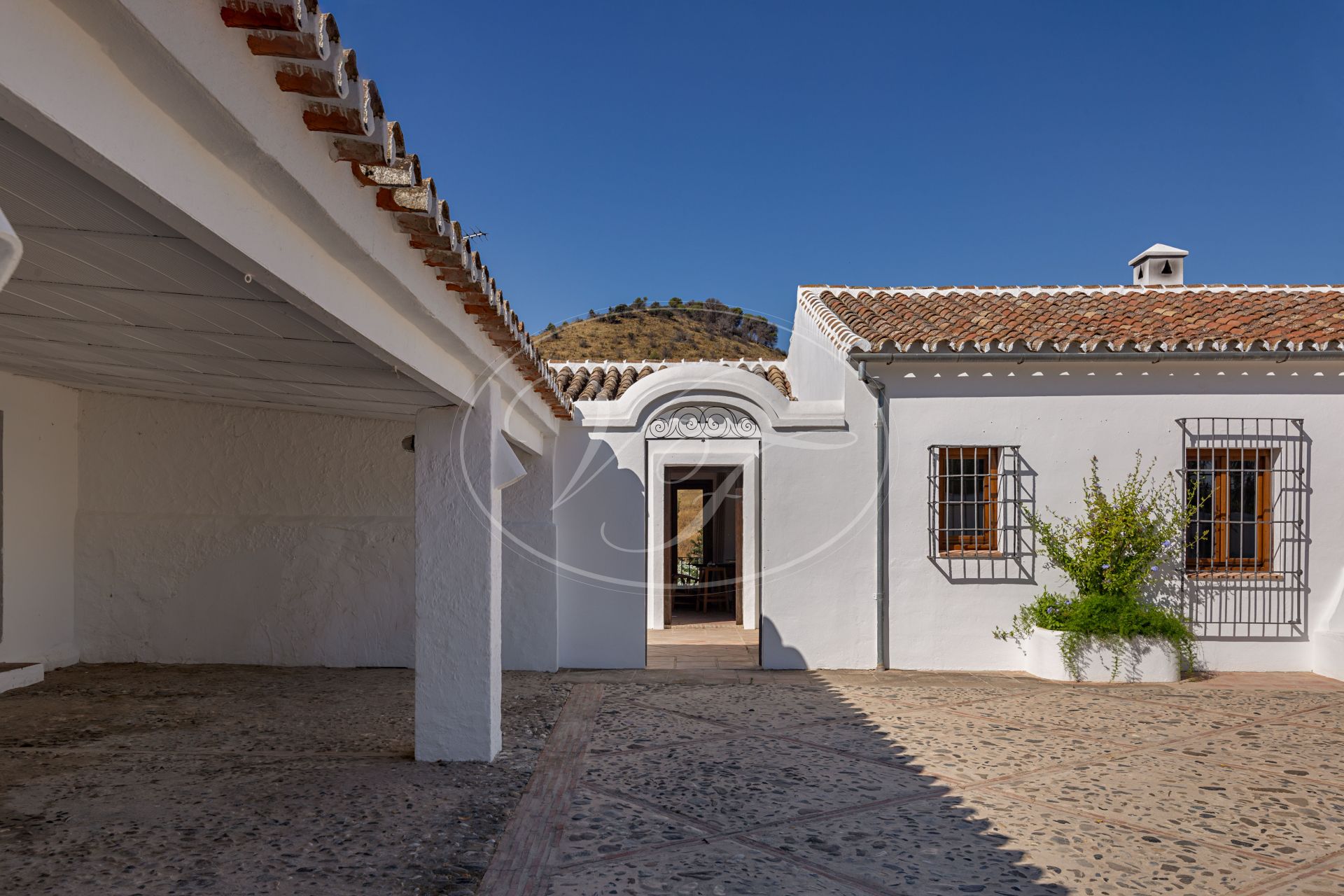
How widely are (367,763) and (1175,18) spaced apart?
38.4 feet

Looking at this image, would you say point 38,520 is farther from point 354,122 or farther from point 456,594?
point 354,122

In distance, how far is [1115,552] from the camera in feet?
29.3

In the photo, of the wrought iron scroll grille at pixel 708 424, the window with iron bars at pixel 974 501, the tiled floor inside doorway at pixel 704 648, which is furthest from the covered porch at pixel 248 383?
the window with iron bars at pixel 974 501

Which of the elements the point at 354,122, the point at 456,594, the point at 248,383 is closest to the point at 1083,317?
the point at 456,594

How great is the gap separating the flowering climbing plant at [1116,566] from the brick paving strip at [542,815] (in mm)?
4698

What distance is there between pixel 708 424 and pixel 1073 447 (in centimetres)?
369

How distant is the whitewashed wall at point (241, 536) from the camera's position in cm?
931

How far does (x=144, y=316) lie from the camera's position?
4.26 meters

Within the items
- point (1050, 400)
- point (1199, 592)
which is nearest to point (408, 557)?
point (1050, 400)

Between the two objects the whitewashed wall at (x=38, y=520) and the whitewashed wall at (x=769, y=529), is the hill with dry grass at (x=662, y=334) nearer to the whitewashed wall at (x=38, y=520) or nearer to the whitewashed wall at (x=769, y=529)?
the whitewashed wall at (x=769, y=529)

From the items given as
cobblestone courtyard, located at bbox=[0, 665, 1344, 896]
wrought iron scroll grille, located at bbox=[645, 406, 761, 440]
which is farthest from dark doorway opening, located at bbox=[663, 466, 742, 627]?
cobblestone courtyard, located at bbox=[0, 665, 1344, 896]

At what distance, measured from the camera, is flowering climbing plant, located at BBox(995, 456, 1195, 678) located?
8750 millimetres

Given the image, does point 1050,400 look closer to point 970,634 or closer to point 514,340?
point 970,634

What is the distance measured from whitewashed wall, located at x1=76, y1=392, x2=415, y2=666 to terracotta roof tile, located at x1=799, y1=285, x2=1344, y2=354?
5.13 m
